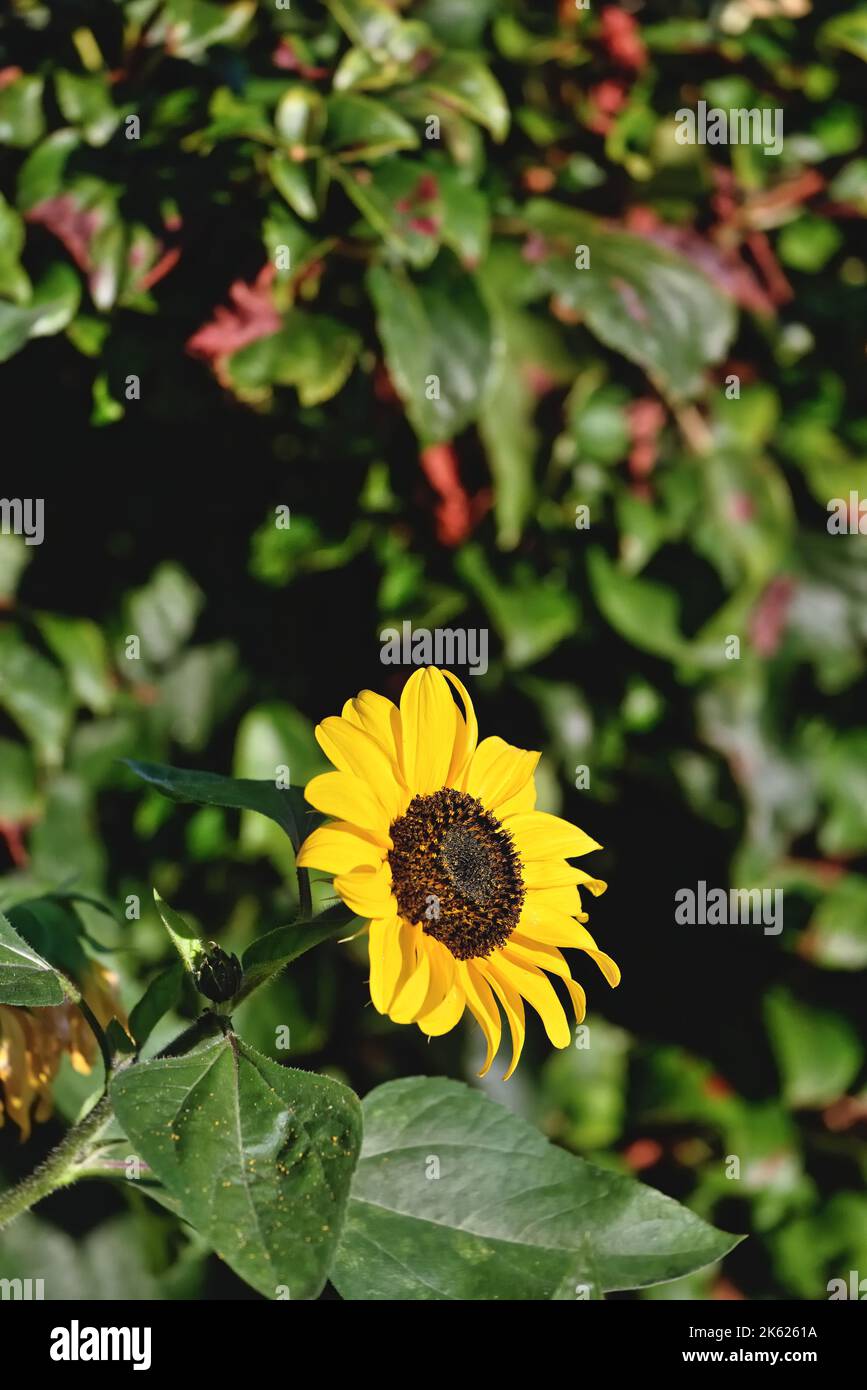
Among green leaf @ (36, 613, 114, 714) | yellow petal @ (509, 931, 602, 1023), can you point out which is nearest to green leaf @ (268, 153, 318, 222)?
green leaf @ (36, 613, 114, 714)

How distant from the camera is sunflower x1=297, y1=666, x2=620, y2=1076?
75 centimetres

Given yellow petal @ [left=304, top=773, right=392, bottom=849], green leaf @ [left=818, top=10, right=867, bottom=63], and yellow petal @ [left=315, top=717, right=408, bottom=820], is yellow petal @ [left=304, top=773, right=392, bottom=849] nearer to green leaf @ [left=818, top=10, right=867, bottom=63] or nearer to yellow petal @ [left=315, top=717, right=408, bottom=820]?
yellow petal @ [left=315, top=717, right=408, bottom=820]

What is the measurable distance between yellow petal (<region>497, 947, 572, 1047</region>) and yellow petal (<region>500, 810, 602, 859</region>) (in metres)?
0.07

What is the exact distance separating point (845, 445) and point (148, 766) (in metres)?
1.31

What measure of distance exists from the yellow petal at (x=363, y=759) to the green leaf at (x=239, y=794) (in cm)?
4

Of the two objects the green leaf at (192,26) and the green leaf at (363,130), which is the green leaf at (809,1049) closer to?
the green leaf at (363,130)

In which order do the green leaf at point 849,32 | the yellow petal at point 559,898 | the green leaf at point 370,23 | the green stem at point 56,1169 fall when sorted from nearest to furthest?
1. the green stem at point 56,1169
2. the yellow petal at point 559,898
3. the green leaf at point 370,23
4. the green leaf at point 849,32

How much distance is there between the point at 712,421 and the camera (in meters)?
1.76

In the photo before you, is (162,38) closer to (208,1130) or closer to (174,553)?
(174,553)

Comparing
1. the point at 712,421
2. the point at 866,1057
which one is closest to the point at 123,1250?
the point at 866,1057

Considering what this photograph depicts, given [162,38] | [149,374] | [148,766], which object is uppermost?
[162,38]

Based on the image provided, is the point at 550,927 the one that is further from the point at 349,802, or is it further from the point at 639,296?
the point at 639,296

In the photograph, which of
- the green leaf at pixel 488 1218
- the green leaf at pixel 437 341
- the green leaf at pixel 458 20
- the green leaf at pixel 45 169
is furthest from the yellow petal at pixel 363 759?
the green leaf at pixel 458 20

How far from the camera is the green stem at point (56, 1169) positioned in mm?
719
